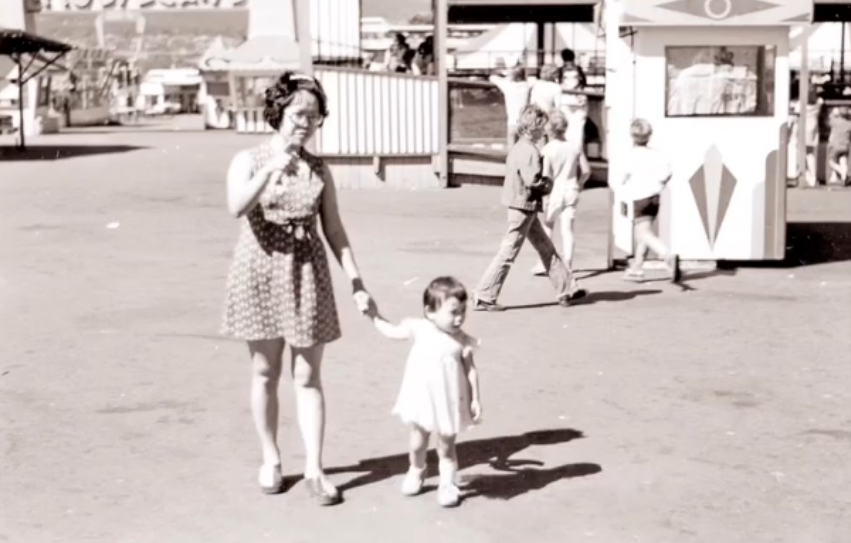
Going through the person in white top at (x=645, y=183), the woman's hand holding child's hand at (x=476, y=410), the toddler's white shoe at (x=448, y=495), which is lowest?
the toddler's white shoe at (x=448, y=495)

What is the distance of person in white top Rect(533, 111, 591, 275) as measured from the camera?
41.5 feet

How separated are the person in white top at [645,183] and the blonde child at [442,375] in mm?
6534

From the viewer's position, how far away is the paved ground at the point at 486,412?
235 inches

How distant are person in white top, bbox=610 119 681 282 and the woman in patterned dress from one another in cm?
641

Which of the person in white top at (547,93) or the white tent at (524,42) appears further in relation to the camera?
the white tent at (524,42)

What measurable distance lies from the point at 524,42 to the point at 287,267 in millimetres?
26189

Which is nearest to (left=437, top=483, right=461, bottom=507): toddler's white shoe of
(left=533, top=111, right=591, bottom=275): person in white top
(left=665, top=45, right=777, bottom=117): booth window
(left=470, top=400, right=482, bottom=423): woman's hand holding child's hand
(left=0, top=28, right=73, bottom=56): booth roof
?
(left=470, top=400, right=482, bottom=423): woman's hand holding child's hand

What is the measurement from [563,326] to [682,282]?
248cm

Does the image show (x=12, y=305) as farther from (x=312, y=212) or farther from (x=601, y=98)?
(x=601, y=98)

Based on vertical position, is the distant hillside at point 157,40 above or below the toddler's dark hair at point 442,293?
above

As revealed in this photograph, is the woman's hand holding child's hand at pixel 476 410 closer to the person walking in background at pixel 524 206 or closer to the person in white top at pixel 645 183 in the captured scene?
the person walking in background at pixel 524 206

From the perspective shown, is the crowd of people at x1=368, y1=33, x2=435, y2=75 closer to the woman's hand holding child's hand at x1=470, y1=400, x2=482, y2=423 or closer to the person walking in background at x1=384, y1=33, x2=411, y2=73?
the person walking in background at x1=384, y1=33, x2=411, y2=73

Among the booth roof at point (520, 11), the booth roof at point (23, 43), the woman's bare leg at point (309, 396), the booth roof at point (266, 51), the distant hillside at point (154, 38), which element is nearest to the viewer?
the woman's bare leg at point (309, 396)

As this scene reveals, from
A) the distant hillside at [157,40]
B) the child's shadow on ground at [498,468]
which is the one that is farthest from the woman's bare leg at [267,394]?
the distant hillside at [157,40]
